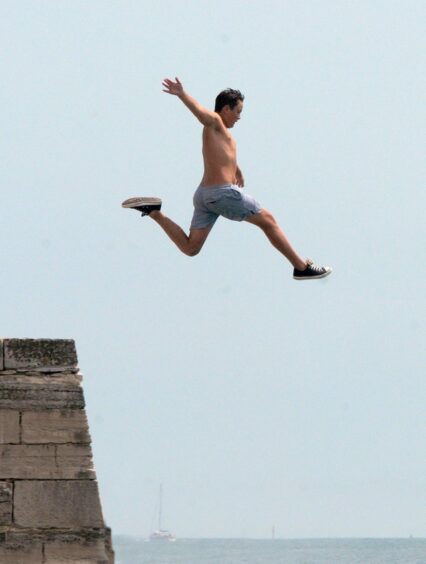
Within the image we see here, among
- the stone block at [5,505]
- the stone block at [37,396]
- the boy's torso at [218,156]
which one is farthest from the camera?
the boy's torso at [218,156]

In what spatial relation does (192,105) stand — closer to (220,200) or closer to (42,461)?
(220,200)

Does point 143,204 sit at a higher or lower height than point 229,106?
lower

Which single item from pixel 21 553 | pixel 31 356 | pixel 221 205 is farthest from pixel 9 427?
pixel 221 205

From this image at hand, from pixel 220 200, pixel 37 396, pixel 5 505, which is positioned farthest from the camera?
pixel 220 200

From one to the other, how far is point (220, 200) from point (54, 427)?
2478 millimetres

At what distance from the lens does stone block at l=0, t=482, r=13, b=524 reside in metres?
14.7

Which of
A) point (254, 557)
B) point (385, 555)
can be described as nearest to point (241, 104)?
point (385, 555)

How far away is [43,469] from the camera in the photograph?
14766 millimetres

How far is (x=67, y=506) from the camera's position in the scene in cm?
1477

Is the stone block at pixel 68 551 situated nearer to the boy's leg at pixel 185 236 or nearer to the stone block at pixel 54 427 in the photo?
the stone block at pixel 54 427

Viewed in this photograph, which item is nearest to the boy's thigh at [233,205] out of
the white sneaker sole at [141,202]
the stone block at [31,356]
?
the white sneaker sole at [141,202]

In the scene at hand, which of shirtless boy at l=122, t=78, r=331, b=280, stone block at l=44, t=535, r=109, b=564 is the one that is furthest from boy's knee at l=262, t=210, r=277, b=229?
stone block at l=44, t=535, r=109, b=564

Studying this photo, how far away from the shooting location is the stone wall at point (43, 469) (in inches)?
580

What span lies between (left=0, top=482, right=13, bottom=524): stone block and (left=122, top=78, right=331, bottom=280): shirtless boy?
8.87 ft
